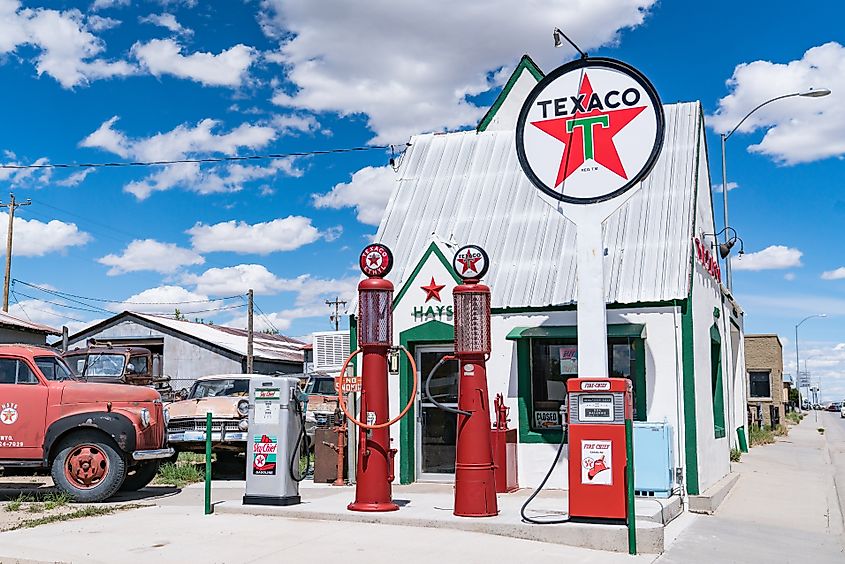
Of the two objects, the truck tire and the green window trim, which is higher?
the green window trim

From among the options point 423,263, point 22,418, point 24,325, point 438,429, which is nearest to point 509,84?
point 423,263

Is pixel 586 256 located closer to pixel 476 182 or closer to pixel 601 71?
pixel 601 71

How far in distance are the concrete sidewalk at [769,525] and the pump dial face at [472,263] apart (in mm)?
3757

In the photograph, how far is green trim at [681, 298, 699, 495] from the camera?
40.4 ft

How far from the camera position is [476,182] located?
1588 centimetres

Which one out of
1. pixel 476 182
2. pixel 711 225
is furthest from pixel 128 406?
pixel 711 225

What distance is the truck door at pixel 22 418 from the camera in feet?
40.9

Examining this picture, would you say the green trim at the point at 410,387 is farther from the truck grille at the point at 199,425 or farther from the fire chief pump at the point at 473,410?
the truck grille at the point at 199,425

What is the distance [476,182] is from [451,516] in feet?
24.5

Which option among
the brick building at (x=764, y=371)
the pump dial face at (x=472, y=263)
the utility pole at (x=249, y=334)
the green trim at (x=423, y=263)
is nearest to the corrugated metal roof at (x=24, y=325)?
the utility pole at (x=249, y=334)

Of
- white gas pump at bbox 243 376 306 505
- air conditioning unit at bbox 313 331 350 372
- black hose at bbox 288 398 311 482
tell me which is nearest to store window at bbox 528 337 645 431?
black hose at bbox 288 398 311 482

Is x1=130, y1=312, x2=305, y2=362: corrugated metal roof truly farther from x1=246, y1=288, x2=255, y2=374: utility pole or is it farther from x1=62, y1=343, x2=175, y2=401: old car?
x1=62, y1=343, x2=175, y2=401: old car

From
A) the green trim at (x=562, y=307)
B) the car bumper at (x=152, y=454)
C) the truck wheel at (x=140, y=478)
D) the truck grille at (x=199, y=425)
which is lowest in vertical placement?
the truck wheel at (x=140, y=478)

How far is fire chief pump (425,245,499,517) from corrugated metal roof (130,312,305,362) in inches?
Answer: 1172
